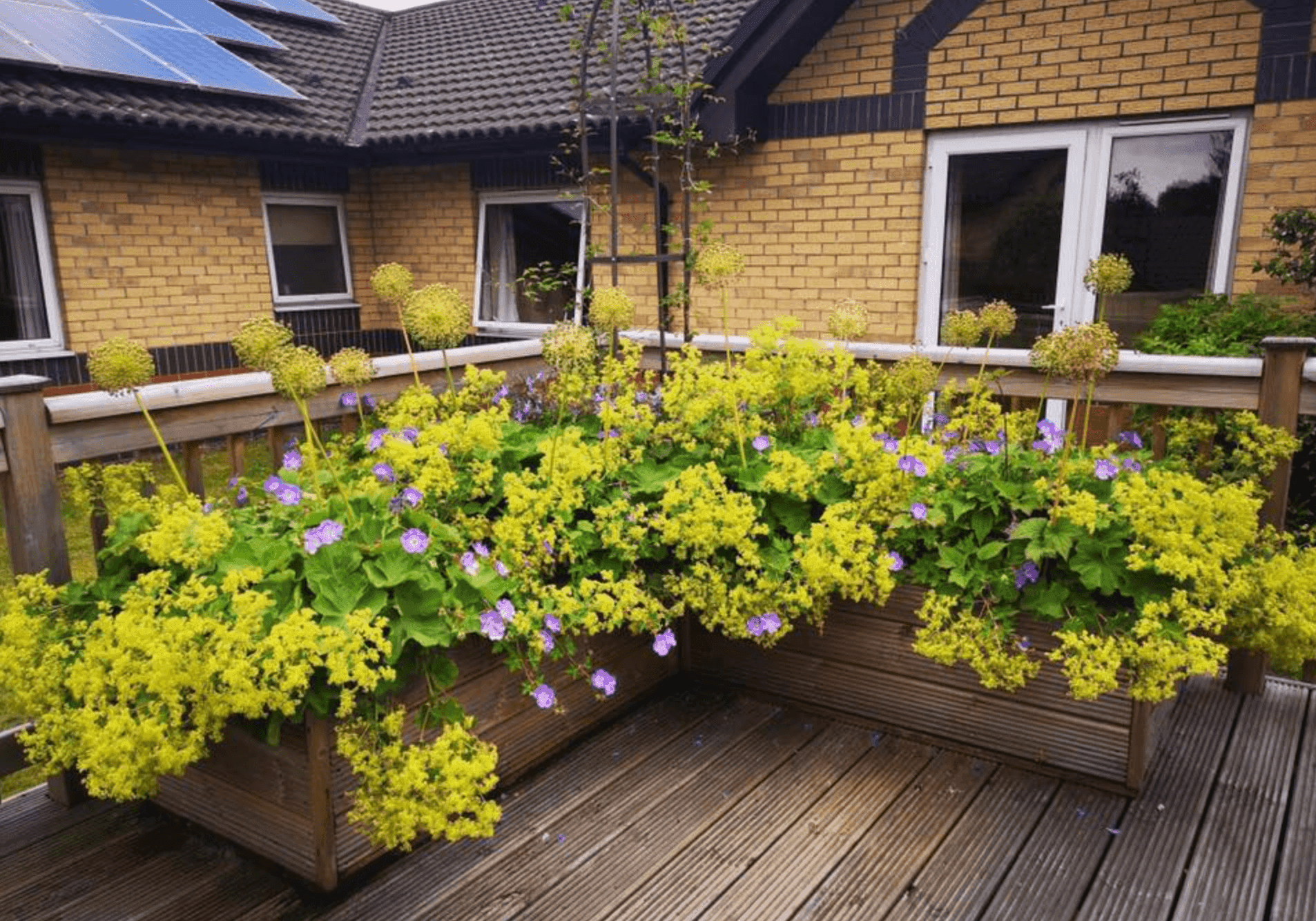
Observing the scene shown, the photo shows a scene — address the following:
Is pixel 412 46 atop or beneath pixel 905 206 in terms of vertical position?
atop

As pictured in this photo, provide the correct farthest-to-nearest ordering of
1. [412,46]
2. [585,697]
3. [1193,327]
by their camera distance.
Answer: [412,46] < [1193,327] < [585,697]

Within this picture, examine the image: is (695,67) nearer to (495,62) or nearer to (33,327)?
(495,62)

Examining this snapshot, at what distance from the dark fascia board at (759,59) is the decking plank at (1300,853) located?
4913 mm

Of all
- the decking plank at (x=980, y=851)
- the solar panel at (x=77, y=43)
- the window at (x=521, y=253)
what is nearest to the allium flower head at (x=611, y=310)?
the decking plank at (x=980, y=851)

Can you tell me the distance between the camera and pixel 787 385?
346 cm

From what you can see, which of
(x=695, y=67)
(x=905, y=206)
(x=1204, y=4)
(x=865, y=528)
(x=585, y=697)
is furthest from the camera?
(x=695, y=67)

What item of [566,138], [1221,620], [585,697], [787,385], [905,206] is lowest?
[585,697]

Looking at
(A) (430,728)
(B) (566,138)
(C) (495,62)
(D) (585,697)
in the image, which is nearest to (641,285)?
(B) (566,138)

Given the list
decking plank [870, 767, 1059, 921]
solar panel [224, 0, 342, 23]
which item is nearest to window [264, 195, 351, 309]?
solar panel [224, 0, 342, 23]

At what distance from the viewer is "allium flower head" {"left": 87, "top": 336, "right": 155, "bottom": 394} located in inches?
99.3

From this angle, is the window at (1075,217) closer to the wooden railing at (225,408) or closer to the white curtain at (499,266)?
the wooden railing at (225,408)

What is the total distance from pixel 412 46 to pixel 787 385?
9225 mm

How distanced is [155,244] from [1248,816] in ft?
28.5

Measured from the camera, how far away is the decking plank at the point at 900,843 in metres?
2.41
